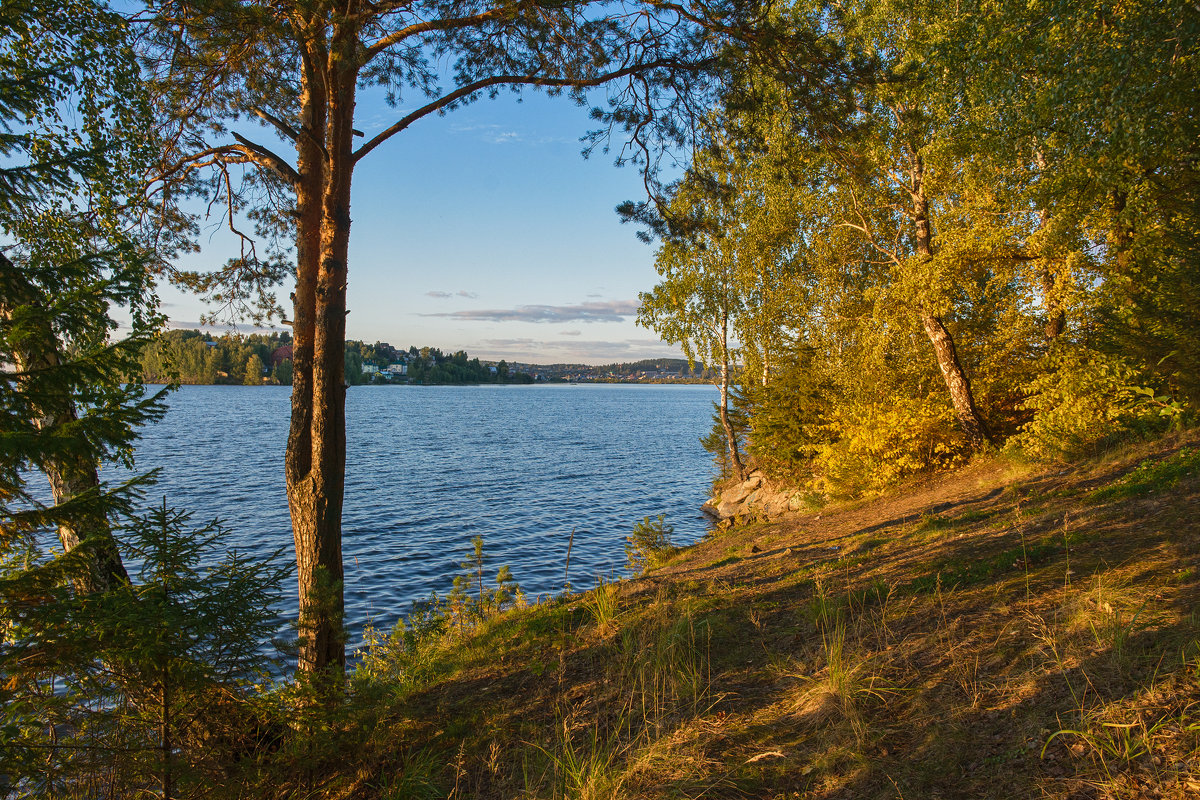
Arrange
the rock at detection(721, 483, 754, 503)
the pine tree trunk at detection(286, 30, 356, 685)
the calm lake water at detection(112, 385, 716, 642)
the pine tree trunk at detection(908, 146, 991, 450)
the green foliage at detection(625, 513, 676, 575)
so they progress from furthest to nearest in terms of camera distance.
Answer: the rock at detection(721, 483, 754, 503), the calm lake water at detection(112, 385, 716, 642), the pine tree trunk at detection(908, 146, 991, 450), the green foliage at detection(625, 513, 676, 575), the pine tree trunk at detection(286, 30, 356, 685)

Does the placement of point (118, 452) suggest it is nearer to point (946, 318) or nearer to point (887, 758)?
point (887, 758)

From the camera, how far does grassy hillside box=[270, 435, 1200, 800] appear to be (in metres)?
3.11

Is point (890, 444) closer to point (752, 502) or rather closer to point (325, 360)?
point (752, 502)

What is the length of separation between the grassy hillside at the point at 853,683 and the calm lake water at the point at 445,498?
9.21 ft

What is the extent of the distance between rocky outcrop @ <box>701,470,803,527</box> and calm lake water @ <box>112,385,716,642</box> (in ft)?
2.62

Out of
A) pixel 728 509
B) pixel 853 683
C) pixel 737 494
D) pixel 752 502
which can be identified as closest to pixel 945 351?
pixel 752 502

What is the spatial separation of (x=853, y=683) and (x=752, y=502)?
15.0 m

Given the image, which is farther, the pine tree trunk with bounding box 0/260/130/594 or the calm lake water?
the calm lake water

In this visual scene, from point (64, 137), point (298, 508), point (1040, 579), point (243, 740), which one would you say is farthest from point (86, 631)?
point (1040, 579)

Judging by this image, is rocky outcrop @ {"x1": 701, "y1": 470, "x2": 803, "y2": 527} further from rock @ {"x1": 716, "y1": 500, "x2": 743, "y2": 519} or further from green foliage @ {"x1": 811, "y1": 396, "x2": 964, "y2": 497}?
green foliage @ {"x1": 811, "y1": 396, "x2": 964, "y2": 497}

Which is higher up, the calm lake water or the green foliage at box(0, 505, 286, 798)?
the green foliage at box(0, 505, 286, 798)

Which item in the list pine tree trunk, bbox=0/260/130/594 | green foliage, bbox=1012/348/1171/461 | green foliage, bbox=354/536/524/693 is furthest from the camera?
green foliage, bbox=1012/348/1171/461

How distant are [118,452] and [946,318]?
1556 cm

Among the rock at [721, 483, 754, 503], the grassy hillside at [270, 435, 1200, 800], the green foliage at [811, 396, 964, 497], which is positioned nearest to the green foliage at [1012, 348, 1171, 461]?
the green foliage at [811, 396, 964, 497]
